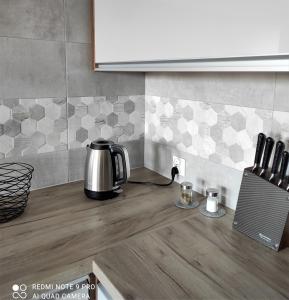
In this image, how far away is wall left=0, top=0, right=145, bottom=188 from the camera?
4.03ft

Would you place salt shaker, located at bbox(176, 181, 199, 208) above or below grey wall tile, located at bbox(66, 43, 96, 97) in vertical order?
below

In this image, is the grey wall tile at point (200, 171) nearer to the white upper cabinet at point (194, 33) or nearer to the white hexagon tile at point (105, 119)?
the white hexagon tile at point (105, 119)

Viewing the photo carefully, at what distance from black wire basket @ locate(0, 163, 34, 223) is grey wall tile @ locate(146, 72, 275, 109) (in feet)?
2.40

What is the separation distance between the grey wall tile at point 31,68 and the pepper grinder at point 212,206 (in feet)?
2.56

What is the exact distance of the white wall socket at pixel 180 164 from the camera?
1.42 meters

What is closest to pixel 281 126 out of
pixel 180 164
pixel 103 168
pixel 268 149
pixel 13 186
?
pixel 268 149

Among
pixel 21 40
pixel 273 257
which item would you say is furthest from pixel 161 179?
pixel 21 40

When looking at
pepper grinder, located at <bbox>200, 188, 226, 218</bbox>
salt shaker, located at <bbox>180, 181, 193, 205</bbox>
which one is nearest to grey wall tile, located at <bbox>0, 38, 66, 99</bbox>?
salt shaker, located at <bbox>180, 181, 193, 205</bbox>

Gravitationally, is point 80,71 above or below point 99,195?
above

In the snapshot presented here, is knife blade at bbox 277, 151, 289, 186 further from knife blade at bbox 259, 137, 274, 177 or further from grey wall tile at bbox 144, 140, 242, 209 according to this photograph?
grey wall tile at bbox 144, 140, 242, 209

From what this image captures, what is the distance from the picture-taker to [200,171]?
1.34 metres

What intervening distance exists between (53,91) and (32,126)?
18 centimetres

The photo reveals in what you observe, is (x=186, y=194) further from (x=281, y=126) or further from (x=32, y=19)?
(x=32, y=19)

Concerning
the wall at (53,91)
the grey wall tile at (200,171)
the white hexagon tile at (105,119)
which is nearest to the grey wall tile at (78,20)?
the wall at (53,91)
